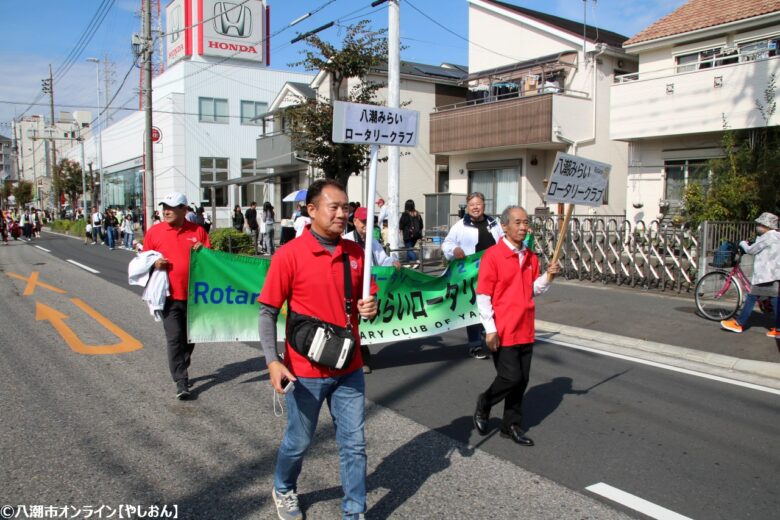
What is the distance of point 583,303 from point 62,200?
66.2 meters

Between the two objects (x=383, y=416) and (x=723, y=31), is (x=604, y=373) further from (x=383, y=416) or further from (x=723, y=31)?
(x=723, y=31)

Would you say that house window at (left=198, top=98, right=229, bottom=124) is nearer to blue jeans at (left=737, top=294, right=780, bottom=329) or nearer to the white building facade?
the white building facade

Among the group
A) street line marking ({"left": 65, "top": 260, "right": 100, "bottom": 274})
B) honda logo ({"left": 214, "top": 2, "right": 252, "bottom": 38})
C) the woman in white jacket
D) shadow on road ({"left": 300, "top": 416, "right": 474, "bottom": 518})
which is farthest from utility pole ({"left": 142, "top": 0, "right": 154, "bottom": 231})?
honda logo ({"left": 214, "top": 2, "right": 252, "bottom": 38})

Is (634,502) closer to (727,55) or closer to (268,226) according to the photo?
(727,55)

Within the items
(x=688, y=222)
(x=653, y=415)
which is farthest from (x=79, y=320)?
(x=688, y=222)

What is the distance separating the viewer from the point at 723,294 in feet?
31.4

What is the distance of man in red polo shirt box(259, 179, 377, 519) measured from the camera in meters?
3.26

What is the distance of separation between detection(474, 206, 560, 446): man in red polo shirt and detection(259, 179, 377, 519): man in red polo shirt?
64.2 inches

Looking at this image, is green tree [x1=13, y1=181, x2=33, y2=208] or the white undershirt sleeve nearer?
the white undershirt sleeve

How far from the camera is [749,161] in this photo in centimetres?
1459

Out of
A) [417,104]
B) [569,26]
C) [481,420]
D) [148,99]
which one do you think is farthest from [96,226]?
→ [481,420]

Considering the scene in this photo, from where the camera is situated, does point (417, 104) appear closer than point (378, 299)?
No

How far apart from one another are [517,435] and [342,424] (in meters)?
2.06

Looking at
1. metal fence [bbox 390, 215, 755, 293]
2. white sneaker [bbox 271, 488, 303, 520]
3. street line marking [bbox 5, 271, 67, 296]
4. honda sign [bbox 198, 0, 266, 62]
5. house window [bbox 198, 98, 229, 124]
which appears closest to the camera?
white sneaker [bbox 271, 488, 303, 520]
